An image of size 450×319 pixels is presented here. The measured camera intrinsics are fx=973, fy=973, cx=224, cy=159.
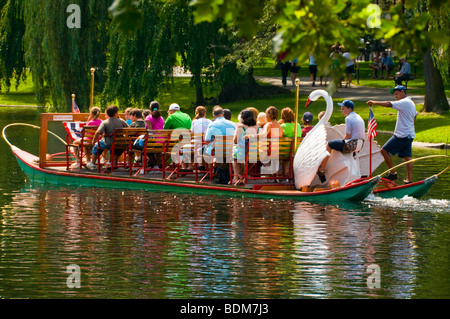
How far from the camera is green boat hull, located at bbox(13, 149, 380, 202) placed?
16.1m

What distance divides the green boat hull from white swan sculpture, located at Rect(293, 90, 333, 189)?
1.05 feet

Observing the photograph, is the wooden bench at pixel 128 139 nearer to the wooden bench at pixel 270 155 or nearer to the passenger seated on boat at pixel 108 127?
the passenger seated on boat at pixel 108 127

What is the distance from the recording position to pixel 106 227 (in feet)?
46.0

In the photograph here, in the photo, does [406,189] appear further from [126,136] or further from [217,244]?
[126,136]

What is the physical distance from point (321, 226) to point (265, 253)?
80.9 inches

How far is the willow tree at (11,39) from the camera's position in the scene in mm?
39344

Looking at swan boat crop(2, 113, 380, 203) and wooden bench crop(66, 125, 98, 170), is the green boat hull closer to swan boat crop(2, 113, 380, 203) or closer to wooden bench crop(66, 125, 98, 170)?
swan boat crop(2, 113, 380, 203)

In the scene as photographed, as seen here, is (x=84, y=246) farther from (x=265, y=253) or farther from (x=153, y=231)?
(x=265, y=253)

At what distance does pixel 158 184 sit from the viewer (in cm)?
1786

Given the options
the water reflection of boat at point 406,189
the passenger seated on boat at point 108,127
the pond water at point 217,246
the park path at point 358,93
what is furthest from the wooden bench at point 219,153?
the park path at point 358,93

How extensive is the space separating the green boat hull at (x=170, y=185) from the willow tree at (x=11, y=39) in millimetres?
19084

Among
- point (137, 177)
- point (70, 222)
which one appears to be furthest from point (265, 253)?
point (137, 177)

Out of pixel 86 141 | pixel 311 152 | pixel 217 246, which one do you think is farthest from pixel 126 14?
pixel 86 141

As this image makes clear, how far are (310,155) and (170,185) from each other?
2825 millimetres
